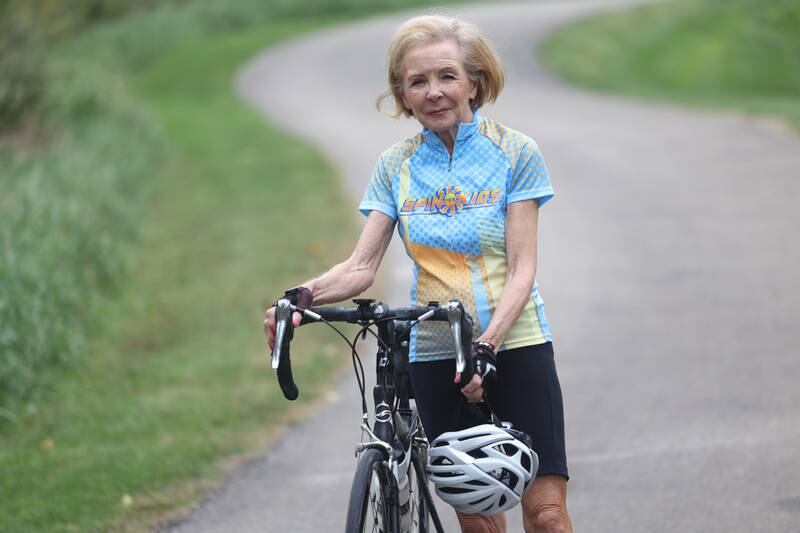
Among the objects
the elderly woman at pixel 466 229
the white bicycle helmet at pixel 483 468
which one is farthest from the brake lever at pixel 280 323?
the white bicycle helmet at pixel 483 468

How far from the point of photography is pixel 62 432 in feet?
25.8

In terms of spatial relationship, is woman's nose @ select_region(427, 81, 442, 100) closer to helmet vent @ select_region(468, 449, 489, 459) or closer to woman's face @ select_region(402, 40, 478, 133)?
woman's face @ select_region(402, 40, 478, 133)

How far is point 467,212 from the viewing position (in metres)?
3.83

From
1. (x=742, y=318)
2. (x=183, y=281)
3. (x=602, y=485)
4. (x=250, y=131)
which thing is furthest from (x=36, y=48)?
(x=602, y=485)

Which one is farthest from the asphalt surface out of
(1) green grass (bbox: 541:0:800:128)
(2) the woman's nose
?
(1) green grass (bbox: 541:0:800:128)

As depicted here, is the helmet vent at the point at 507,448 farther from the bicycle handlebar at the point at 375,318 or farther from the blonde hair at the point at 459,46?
the blonde hair at the point at 459,46

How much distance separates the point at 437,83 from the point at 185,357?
239 inches

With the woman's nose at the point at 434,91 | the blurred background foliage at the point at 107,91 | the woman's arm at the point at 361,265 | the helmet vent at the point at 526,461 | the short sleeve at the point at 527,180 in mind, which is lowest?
the helmet vent at the point at 526,461

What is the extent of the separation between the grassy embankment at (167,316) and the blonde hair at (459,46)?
3.00 m

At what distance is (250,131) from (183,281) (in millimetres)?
8303

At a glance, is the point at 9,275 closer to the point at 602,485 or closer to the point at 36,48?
the point at 602,485

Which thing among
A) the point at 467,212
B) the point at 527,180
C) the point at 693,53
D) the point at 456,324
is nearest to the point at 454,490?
the point at 456,324

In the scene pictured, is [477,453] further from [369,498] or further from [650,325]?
[650,325]

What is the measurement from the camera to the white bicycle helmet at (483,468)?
3.64 metres
